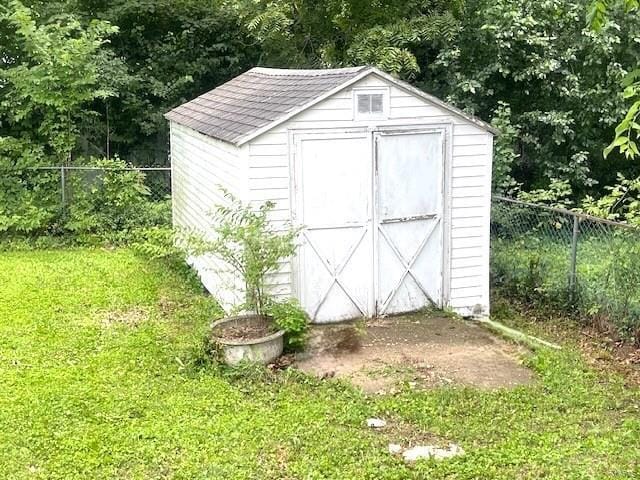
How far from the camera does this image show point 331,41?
13609mm

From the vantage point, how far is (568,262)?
810 centimetres

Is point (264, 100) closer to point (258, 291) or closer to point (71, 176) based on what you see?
point (258, 291)

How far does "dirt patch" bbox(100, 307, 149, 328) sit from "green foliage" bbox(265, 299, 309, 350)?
1.66 m

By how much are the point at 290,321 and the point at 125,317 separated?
2131 mm


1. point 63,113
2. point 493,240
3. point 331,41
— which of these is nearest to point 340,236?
point 493,240

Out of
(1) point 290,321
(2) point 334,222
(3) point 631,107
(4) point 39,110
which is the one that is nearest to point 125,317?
(1) point 290,321

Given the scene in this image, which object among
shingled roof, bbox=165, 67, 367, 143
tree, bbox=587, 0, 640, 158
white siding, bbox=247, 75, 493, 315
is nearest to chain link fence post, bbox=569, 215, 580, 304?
white siding, bbox=247, 75, 493, 315

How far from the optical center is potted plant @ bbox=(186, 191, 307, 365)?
667 cm

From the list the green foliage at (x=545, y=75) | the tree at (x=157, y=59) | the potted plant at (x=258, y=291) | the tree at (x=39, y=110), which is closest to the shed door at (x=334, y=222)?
the potted plant at (x=258, y=291)

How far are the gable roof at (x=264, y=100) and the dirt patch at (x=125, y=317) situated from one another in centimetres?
197

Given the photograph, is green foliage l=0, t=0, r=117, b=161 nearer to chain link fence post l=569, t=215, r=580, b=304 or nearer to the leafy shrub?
the leafy shrub

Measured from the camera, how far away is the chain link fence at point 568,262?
284 inches

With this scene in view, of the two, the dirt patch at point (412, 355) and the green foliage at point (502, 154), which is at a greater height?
the green foliage at point (502, 154)

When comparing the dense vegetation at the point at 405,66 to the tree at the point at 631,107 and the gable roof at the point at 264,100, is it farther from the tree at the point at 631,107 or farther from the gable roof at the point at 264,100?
the tree at the point at 631,107
